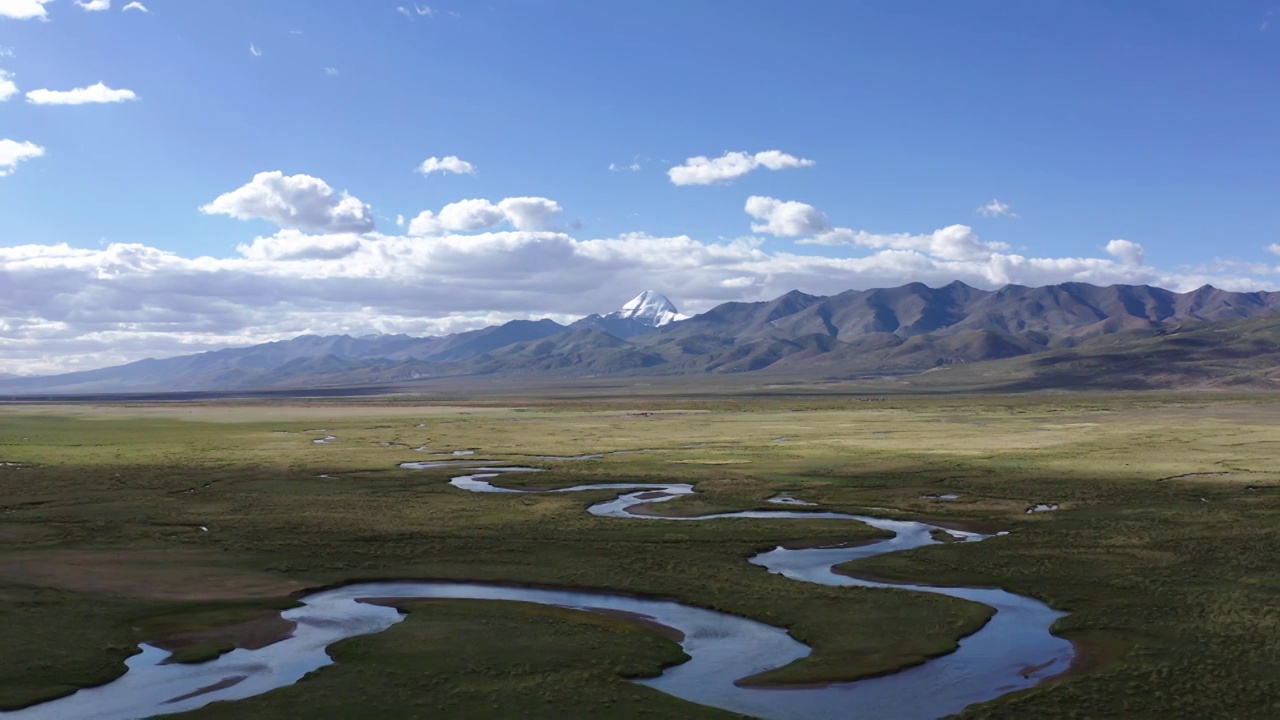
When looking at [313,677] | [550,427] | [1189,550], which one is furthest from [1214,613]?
[550,427]

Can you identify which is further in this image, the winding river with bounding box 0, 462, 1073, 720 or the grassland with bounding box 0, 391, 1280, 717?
the grassland with bounding box 0, 391, 1280, 717

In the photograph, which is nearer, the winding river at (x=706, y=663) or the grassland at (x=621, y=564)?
the winding river at (x=706, y=663)

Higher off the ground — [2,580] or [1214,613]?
[2,580]

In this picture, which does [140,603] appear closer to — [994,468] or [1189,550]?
[1189,550]

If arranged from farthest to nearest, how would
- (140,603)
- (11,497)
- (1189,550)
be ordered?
(11,497)
(1189,550)
(140,603)
